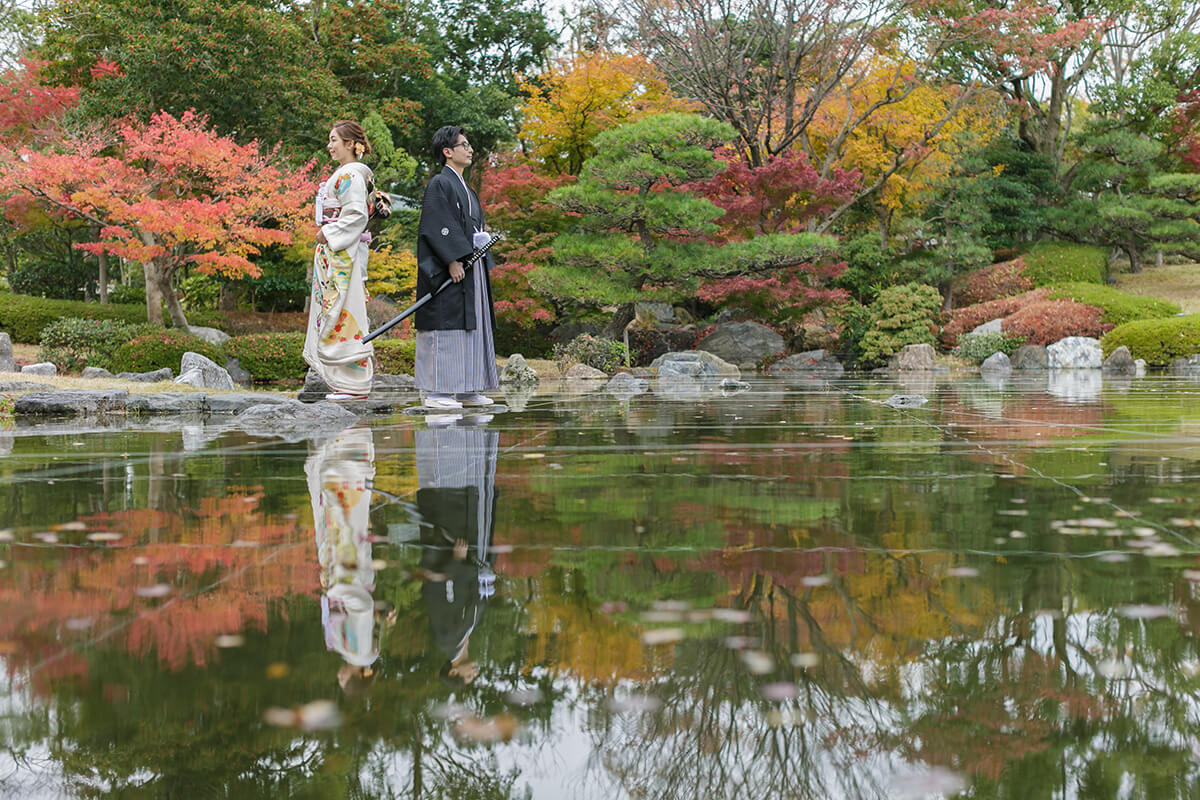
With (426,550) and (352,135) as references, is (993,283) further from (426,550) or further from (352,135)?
(426,550)

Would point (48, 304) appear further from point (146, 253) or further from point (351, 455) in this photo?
point (351, 455)

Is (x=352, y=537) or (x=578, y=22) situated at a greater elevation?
(x=578, y=22)

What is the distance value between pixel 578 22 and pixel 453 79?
4.48m

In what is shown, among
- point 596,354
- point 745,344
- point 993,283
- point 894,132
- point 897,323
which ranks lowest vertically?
point 596,354

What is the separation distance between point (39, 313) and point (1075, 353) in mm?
18759

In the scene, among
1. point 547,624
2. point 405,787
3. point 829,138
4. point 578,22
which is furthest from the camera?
point 578,22

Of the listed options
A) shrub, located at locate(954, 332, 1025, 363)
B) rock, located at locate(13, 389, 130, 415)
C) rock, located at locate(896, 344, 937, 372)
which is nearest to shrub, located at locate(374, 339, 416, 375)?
rock, located at locate(13, 389, 130, 415)

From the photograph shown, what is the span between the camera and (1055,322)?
17.5m

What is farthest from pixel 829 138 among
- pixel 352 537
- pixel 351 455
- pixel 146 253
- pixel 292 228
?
pixel 352 537

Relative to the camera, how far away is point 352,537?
77.8 inches

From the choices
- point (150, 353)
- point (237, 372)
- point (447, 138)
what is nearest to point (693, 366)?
point (237, 372)

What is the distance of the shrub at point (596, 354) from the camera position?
1456cm

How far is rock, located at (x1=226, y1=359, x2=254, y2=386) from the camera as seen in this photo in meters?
13.3

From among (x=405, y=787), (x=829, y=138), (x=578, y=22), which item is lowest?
(x=405, y=787)
